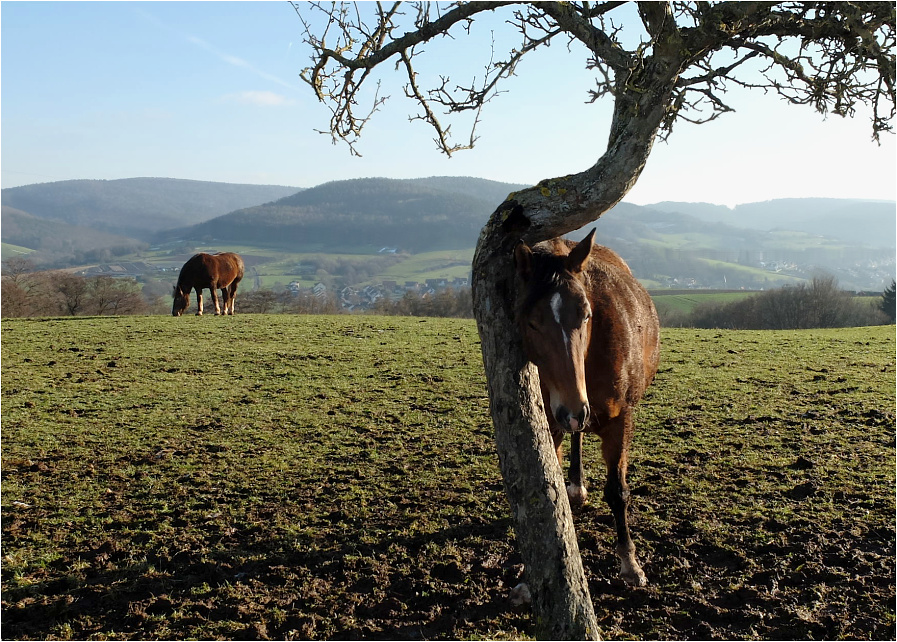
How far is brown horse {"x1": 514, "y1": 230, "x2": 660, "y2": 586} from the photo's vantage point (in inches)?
126

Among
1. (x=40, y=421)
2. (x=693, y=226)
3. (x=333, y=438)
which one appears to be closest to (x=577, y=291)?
(x=333, y=438)

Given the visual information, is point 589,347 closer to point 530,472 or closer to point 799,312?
point 530,472

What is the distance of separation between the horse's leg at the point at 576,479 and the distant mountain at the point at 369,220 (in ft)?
389

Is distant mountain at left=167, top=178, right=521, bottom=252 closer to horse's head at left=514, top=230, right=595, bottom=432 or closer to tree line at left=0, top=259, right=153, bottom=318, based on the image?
tree line at left=0, top=259, right=153, bottom=318

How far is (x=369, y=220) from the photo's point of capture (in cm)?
14038

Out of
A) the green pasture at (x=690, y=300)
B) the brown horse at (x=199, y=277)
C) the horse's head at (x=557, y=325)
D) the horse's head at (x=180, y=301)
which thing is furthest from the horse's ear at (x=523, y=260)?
the green pasture at (x=690, y=300)

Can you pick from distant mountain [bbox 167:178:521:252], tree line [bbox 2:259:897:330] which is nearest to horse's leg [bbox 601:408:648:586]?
tree line [bbox 2:259:897:330]

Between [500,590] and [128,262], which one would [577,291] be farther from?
[128,262]

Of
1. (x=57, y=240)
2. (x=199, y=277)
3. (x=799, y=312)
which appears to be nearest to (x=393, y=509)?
(x=199, y=277)

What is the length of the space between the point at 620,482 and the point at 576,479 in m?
1.37

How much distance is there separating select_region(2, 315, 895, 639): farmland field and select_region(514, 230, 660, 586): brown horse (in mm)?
754

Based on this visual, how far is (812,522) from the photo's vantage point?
487 cm

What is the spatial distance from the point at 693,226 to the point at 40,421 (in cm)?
19079

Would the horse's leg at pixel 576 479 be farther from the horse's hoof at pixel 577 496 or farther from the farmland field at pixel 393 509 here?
the farmland field at pixel 393 509
